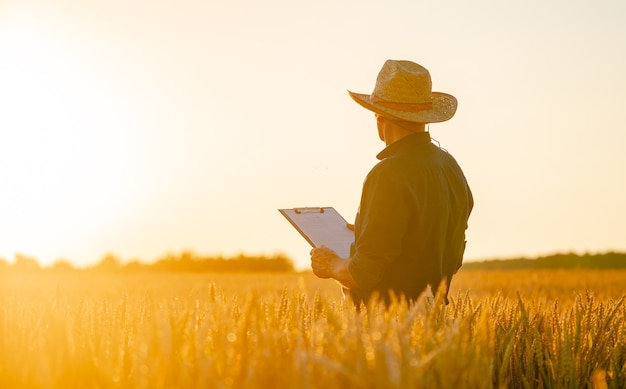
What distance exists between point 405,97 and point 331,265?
1.20 m

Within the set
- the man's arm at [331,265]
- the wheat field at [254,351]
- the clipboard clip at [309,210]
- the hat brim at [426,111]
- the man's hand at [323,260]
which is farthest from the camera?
the clipboard clip at [309,210]

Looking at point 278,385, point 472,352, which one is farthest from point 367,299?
point 278,385

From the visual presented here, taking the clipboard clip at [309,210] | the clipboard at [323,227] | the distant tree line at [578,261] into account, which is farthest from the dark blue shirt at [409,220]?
the distant tree line at [578,261]

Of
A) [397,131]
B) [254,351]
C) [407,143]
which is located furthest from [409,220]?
[254,351]

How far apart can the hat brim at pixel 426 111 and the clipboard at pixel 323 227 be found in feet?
2.54

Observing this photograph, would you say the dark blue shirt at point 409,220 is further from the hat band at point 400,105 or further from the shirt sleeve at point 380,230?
the hat band at point 400,105

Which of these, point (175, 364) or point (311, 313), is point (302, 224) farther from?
point (175, 364)

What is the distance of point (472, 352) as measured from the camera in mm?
2936

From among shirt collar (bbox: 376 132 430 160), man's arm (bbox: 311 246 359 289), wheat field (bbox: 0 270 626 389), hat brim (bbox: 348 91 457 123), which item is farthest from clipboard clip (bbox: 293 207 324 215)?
wheat field (bbox: 0 270 626 389)

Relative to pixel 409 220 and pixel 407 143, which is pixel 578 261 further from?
pixel 409 220

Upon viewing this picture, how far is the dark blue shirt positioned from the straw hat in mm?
183

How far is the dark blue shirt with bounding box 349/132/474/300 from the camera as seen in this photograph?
4906mm

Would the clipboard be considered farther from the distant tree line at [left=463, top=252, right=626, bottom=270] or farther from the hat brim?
the distant tree line at [left=463, top=252, right=626, bottom=270]

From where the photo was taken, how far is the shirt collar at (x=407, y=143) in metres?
5.24
